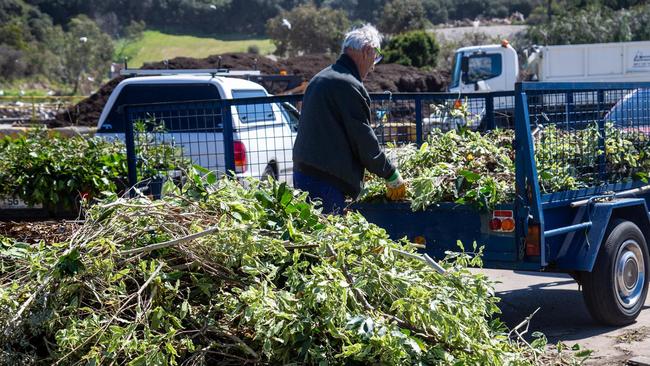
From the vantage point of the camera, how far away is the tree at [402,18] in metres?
49.9

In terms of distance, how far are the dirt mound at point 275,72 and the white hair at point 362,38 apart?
14.3m

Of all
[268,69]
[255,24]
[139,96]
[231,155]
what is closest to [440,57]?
[268,69]

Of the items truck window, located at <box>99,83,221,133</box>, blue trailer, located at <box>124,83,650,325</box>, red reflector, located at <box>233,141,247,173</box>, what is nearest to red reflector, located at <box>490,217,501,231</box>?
blue trailer, located at <box>124,83,650,325</box>

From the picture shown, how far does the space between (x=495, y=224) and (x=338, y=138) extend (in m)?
1.27

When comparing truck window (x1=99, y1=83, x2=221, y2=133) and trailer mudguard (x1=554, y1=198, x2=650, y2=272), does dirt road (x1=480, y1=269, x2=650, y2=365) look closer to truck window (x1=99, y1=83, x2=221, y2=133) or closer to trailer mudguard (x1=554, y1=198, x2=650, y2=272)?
trailer mudguard (x1=554, y1=198, x2=650, y2=272)

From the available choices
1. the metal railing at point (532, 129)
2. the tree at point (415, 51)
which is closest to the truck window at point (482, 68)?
the tree at point (415, 51)

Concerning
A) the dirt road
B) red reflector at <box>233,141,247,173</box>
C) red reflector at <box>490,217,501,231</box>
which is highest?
red reflector at <box>233,141,247,173</box>

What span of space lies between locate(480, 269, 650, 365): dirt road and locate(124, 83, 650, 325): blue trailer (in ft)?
0.65

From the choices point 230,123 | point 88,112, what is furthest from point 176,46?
point 230,123

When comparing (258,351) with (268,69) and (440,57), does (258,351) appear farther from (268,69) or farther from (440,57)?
(440,57)

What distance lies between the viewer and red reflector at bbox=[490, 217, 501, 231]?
242 inches

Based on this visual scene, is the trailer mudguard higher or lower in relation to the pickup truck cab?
lower

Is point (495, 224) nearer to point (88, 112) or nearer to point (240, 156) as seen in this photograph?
point (240, 156)

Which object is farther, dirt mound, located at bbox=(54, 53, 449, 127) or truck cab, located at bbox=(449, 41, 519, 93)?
dirt mound, located at bbox=(54, 53, 449, 127)
